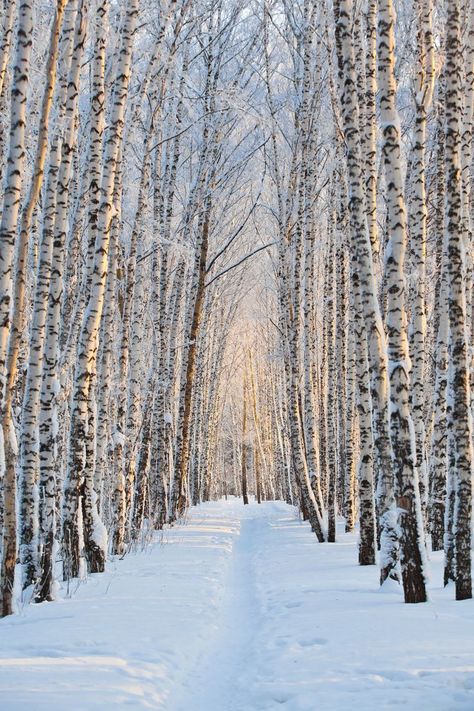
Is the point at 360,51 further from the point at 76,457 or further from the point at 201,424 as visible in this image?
the point at 201,424

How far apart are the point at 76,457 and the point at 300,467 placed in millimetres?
5588

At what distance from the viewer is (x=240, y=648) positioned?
17.1 feet

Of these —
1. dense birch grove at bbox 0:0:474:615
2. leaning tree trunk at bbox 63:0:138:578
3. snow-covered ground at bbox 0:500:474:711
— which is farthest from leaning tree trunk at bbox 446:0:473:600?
leaning tree trunk at bbox 63:0:138:578

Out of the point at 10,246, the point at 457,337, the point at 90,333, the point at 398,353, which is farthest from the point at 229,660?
the point at 90,333

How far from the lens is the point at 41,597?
6.44m

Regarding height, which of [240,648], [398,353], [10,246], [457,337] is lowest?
[240,648]

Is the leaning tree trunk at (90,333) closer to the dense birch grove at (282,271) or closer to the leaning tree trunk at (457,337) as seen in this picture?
the dense birch grove at (282,271)

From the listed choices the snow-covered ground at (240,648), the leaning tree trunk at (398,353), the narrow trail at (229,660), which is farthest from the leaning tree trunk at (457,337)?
the narrow trail at (229,660)

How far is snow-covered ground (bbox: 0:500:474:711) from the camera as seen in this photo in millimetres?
3693

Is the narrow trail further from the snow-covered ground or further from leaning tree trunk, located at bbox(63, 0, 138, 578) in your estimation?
leaning tree trunk, located at bbox(63, 0, 138, 578)

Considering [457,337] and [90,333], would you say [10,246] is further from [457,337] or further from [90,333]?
[457,337]

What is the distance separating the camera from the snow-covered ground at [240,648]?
3.69 meters

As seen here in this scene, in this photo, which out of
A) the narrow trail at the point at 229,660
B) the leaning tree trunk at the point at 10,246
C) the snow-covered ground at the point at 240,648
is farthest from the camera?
the leaning tree trunk at the point at 10,246

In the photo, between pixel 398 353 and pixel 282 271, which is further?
pixel 282 271
